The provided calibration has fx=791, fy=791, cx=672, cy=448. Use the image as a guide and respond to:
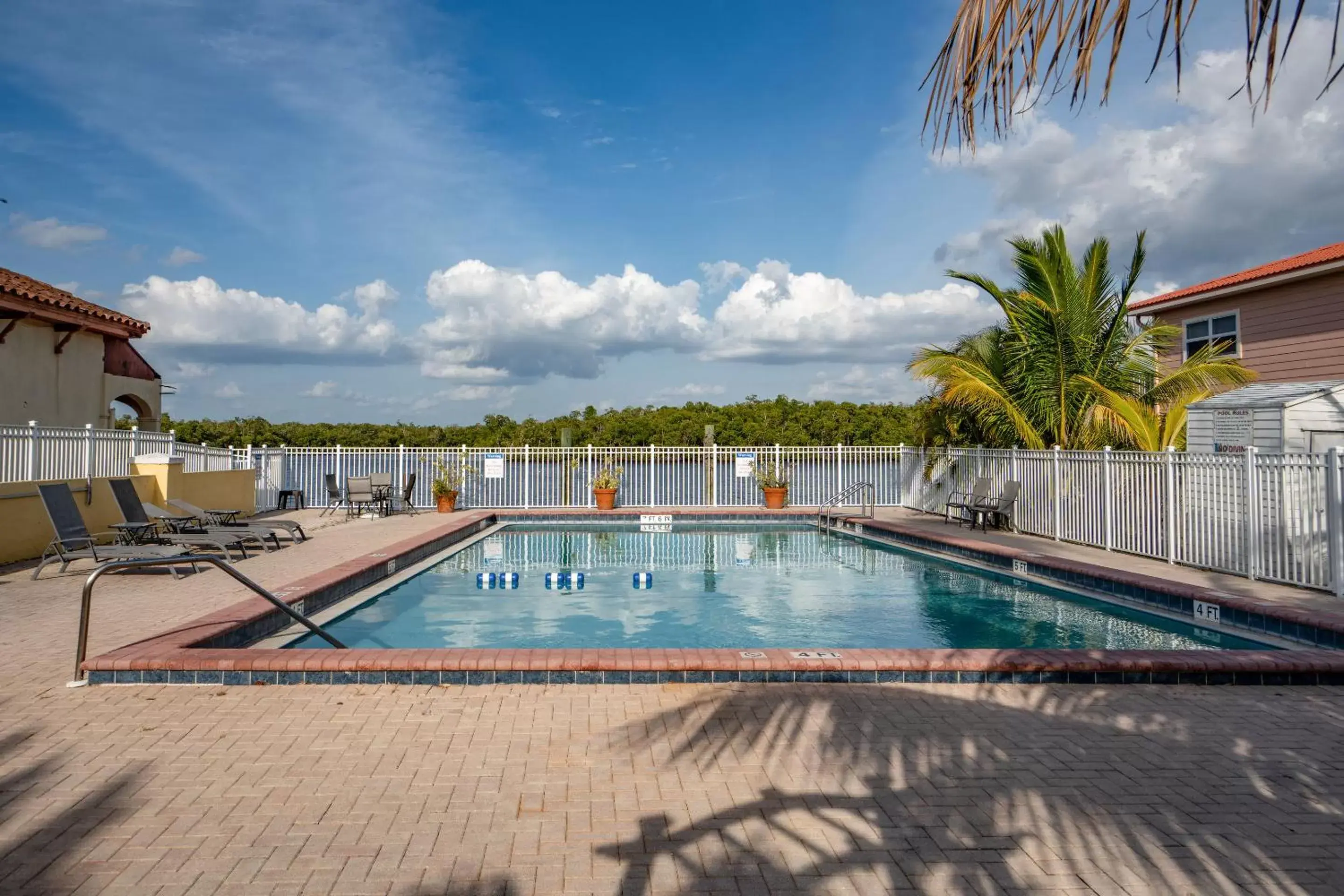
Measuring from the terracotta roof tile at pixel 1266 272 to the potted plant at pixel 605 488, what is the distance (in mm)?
12499

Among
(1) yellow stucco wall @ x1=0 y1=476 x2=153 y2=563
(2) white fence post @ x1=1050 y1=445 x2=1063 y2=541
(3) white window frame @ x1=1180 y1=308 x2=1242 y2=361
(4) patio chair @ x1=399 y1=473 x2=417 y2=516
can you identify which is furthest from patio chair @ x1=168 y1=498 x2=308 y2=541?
(3) white window frame @ x1=1180 y1=308 x2=1242 y2=361

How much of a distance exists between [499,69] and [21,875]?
45.8 ft

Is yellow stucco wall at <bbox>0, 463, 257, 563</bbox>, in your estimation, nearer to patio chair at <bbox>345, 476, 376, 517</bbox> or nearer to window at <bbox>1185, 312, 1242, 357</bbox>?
patio chair at <bbox>345, 476, 376, 517</bbox>

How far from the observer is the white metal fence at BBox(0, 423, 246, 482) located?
8.98m

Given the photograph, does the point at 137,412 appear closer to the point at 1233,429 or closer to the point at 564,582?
the point at 564,582

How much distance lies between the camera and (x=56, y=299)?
12.9 metres

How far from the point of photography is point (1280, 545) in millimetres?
7660

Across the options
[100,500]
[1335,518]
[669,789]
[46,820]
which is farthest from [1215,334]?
[100,500]

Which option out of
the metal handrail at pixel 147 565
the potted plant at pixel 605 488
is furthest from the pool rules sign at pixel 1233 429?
the potted plant at pixel 605 488

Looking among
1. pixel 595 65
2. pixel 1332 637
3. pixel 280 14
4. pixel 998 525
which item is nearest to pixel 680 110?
pixel 595 65

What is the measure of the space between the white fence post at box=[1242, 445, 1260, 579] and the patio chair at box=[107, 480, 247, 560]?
10.8 m

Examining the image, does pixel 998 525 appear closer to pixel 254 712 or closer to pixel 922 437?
pixel 922 437

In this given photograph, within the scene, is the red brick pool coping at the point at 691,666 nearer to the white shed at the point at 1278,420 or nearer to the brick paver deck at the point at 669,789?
the brick paver deck at the point at 669,789

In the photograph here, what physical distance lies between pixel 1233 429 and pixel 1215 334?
7.84 metres
